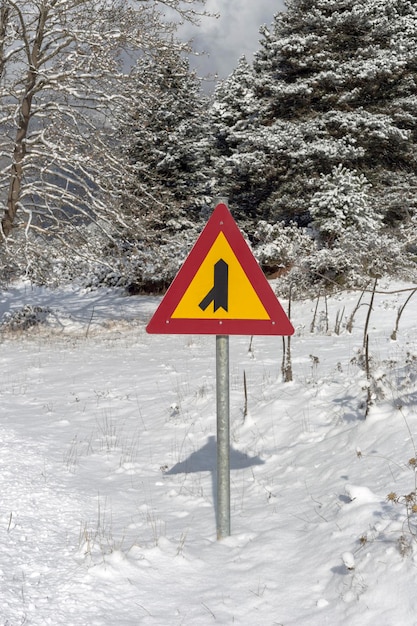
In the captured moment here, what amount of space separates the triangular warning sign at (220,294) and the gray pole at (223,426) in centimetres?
17

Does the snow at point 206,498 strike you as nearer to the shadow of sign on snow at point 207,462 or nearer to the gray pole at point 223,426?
the shadow of sign on snow at point 207,462

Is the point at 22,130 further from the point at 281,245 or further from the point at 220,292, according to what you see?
the point at 220,292

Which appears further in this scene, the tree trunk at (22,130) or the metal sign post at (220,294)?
the tree trunk at (22,130)

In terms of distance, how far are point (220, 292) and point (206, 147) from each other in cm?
1966

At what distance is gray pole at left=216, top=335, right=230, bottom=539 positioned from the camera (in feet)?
9.93

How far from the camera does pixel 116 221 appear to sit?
41.4 ft

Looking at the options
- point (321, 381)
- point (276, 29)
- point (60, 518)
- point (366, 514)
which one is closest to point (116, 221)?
point (321, 381)

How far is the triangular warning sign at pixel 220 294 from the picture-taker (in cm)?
293

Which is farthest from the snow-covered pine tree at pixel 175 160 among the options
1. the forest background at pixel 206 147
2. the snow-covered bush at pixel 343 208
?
the snow-covered bush at pixel 343 208

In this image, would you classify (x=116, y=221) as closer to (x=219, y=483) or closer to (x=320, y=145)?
(x=320, y=145)

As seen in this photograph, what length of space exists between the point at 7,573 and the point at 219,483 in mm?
1197

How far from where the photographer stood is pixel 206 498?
380cm

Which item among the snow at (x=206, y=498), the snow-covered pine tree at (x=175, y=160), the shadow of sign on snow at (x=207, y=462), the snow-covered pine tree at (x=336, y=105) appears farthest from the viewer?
the snow-covered pine tree at (x=175, y=160)

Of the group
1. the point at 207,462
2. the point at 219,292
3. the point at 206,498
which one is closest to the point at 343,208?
the point at 207,462
